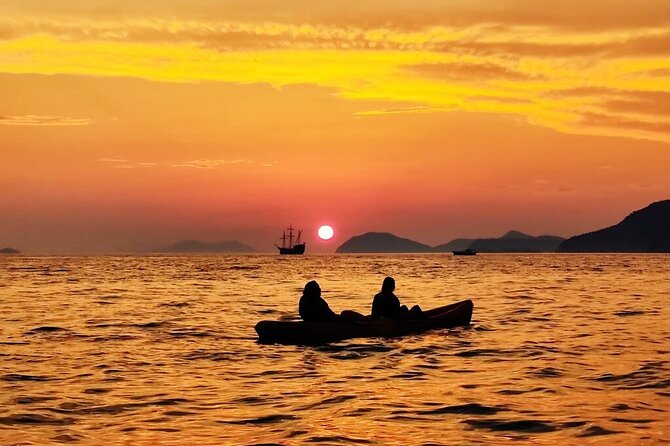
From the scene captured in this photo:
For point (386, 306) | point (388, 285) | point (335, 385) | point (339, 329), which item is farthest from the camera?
point (386, 306)

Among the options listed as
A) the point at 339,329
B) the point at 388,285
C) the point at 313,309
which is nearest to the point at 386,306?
the point at 388,285

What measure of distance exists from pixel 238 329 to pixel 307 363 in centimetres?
990

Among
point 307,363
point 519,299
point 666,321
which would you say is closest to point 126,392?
point 307,363

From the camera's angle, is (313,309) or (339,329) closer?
(313,309)

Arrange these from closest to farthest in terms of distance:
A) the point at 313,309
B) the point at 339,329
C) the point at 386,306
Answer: the point at 313,309 < the point at 339,329 < the point at 386,306

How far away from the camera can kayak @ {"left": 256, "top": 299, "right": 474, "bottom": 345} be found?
81.2 ft

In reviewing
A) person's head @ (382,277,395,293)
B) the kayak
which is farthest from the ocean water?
person's head @ (382,277,395,293)

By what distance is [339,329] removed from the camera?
997 inches

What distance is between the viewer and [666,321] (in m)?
33.0

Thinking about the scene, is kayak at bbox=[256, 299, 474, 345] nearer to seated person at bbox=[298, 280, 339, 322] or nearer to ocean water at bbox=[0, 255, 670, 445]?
seated person at bbox=[298, 280, 339, 322]

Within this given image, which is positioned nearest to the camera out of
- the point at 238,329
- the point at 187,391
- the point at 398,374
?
the point at 187,391

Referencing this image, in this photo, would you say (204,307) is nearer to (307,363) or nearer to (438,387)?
(307,363)

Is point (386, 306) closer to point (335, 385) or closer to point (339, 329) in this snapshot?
point (339, 329)

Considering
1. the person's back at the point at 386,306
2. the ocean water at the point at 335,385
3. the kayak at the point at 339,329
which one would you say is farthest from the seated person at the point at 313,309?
the person's back at the point at 386,306
